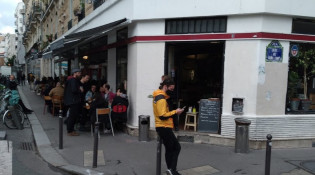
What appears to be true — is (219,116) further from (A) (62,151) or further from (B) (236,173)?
(A) (62,151)

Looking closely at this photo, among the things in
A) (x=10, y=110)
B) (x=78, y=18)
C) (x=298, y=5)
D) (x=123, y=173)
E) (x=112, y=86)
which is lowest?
(x=123, y=173)

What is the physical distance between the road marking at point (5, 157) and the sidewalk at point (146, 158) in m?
0.68

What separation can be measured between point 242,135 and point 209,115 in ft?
3.95

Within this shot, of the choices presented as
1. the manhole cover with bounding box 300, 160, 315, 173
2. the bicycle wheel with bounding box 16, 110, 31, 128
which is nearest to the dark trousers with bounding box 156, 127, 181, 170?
the manhole cover with bounding box 300, 160, 315, 173

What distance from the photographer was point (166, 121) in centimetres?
524

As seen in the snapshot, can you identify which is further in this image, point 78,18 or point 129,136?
point 78,18

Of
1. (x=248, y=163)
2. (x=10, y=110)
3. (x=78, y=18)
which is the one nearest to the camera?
(x=248, y=163)

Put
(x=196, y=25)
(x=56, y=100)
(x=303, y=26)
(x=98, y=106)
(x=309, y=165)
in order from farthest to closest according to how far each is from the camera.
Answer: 1. (x=56, y=100)
2. (x=98, y=106)
3. (x=196, y=25)
4. (x=303, y=26)
5. (x=309, y=165)

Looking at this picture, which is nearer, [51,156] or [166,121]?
[166,121]

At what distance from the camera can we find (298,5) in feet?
24.1

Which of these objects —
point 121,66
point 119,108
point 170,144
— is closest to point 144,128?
point 119,108

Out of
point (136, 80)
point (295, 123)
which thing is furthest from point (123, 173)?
point (295, 123)

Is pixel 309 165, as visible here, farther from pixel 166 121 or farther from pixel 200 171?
pixel 166 121

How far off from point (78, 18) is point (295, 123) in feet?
41.9
